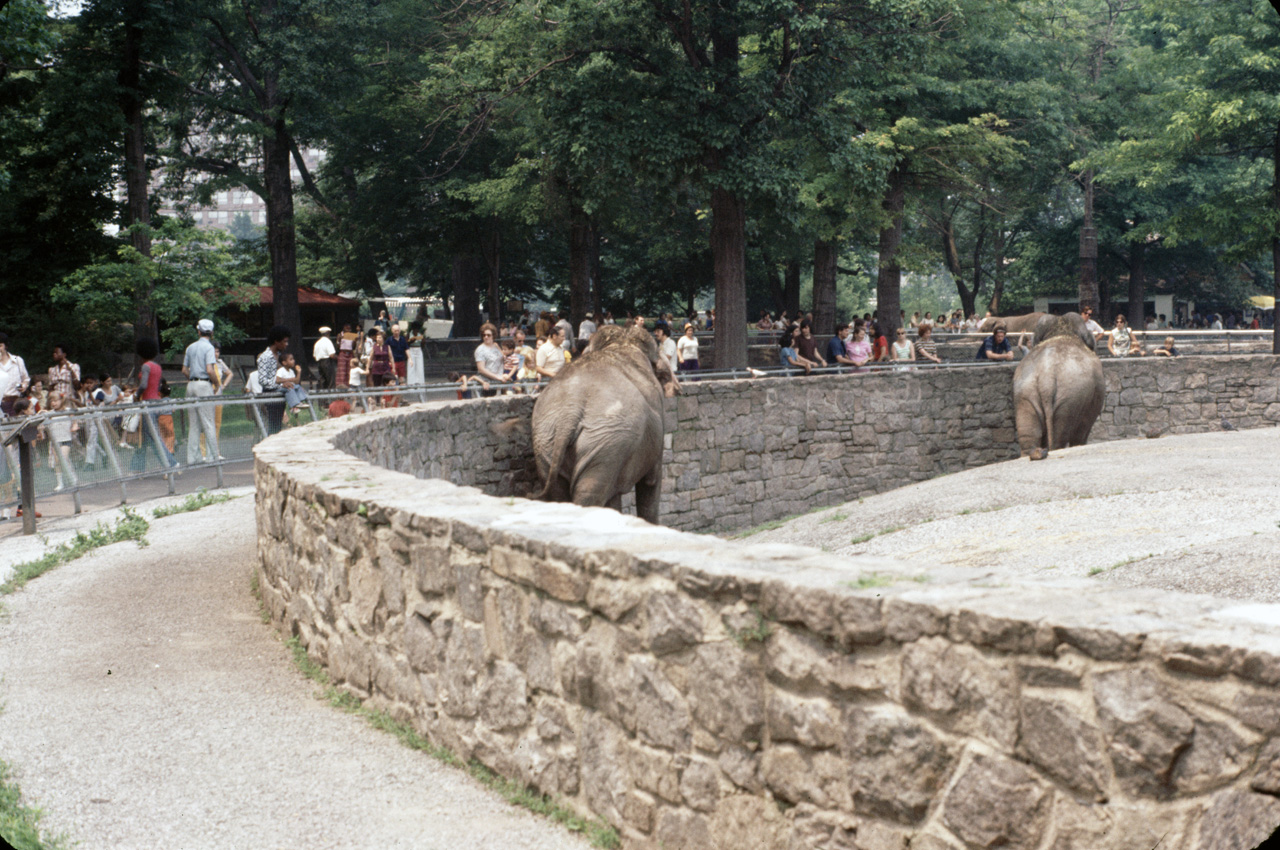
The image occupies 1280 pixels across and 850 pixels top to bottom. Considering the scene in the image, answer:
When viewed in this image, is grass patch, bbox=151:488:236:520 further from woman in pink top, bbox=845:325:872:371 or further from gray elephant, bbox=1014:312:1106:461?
woman in pink top, bbox=845:325:872:371

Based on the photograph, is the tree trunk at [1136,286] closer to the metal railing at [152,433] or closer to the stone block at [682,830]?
the metal railing at [152,433]

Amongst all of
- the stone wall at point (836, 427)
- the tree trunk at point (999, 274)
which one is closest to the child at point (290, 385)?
the stone wall at point (836, 427)

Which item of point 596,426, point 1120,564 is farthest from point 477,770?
point 596,426

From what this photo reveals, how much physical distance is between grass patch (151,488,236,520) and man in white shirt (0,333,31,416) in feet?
6.95

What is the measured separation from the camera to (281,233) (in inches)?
1371

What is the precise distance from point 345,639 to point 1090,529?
310 inches

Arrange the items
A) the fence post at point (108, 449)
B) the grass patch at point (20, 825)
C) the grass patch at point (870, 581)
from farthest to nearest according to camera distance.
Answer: the fence post at point (108, 449) → the grass patch at point (20, 825) → the grass patch at point (870, 581)

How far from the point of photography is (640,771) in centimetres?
429

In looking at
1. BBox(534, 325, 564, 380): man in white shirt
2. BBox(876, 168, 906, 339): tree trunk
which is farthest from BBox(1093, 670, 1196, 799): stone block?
BBox(876, 168, 906, 339): tree trunk

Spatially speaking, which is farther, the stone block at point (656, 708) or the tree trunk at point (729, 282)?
the tree trunk at point (729, 282)

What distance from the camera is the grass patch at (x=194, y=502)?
12.5m

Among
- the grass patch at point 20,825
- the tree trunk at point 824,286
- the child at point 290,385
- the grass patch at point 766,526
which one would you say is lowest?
the grass patch at point 766,526

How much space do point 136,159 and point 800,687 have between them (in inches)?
1010

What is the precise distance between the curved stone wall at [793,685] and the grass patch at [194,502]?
7.12 m
